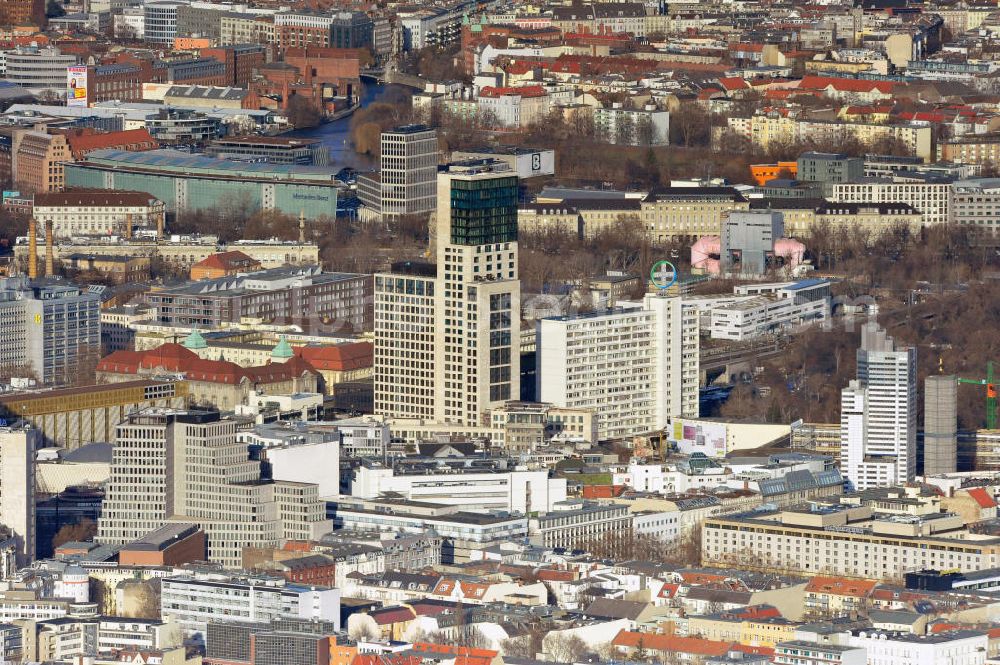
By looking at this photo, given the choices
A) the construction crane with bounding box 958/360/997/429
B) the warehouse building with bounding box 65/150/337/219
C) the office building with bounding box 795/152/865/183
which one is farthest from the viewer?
the office building with bounding box 795/152/865/183

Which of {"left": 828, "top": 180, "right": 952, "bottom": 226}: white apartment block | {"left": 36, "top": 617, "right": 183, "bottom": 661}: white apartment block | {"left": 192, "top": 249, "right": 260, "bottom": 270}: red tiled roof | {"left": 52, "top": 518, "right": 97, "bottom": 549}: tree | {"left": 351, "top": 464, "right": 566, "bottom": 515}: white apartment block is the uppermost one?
{"left": 828, "top": 180, "right": 952, "bottom": 226}: white apartment block

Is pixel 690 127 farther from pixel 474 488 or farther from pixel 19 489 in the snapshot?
pixel 19 489

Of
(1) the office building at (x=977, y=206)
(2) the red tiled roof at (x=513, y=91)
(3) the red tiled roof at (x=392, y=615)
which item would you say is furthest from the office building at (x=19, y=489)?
(2) the red tiled roof at (x=513, y=91)

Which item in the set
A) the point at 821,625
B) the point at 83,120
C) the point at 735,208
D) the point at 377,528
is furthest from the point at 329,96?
the point at 821,625

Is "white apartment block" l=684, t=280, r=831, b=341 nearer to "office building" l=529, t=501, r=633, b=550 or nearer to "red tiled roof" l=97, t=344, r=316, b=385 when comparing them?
"red tiled roof" l=97, t=344, r=316, b=385

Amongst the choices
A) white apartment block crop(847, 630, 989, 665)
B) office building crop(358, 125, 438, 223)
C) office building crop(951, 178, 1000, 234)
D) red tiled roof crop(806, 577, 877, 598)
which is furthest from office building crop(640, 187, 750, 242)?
white apartment block crop(847, 630, 989, 665)

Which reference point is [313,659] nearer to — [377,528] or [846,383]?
[377,528]

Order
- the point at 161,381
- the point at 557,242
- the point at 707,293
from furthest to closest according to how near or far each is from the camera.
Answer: the point at 557,242, the point at 707,293, the point at 161,381
